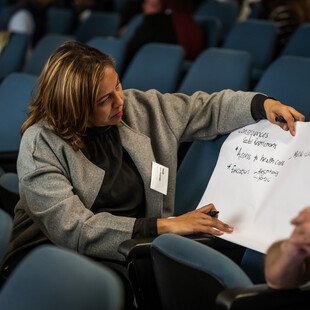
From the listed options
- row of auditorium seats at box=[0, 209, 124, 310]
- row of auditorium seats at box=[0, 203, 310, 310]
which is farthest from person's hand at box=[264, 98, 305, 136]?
row of auditorium seats at box=[0, 209, 124, 310]

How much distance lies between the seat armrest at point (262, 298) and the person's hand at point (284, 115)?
68 centimetres

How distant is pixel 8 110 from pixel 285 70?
1.25 m

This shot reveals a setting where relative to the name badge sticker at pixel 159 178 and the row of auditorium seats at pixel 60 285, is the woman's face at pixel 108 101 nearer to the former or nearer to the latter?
the name badge sticker at pixel 159 178

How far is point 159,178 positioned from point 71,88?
17.1 inches

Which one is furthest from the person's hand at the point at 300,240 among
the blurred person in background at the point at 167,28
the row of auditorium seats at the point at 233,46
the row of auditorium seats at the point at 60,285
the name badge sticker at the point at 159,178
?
the blurred person in background at the point at 167,28

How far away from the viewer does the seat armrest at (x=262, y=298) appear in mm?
1671

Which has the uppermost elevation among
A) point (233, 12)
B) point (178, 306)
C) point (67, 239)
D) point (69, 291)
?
point (69, 291)

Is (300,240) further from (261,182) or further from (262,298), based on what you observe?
(261,182)

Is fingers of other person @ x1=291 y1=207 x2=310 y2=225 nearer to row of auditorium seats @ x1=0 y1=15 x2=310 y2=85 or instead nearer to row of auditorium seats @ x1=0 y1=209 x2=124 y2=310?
row of auditorium seats @ x1=0 y1=209 x2=124 y2=310

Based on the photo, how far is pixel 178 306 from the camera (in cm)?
189

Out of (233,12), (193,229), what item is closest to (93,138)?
(193,229)

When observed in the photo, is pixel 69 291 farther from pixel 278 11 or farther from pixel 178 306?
pixel 278 11

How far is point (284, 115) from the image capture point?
92.3 inches

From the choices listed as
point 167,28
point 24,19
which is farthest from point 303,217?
point 24,19
